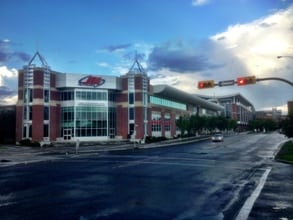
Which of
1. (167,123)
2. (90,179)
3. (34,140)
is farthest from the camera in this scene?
(167,123)

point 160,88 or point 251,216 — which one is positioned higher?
point 160,88

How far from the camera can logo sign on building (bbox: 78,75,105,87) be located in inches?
2756

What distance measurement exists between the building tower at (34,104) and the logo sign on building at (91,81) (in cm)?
633

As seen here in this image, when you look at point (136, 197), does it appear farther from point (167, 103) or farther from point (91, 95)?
point (167, 103)

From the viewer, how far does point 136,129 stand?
74.8m

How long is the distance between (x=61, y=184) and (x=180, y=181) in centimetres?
531

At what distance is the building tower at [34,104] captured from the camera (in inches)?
2494

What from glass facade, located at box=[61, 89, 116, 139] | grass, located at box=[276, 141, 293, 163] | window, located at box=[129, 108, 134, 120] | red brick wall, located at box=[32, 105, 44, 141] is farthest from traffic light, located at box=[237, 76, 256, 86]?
window, located at box=[129, 108, 134, 120]

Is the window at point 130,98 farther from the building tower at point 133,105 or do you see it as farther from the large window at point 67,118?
the large window at point 67,118

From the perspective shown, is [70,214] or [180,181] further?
[180,181]

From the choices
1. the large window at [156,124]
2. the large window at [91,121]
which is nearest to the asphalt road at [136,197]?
the large window at [91,121]

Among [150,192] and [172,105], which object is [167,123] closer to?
[172,105]

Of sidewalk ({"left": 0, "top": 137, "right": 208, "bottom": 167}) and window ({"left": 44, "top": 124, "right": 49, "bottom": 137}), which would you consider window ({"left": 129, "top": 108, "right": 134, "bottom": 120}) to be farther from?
sidewalk ({"left": 0, "top": 137, "right": 208, "bottom": 167})

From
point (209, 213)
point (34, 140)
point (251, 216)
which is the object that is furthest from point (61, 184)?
point (34, 140)
